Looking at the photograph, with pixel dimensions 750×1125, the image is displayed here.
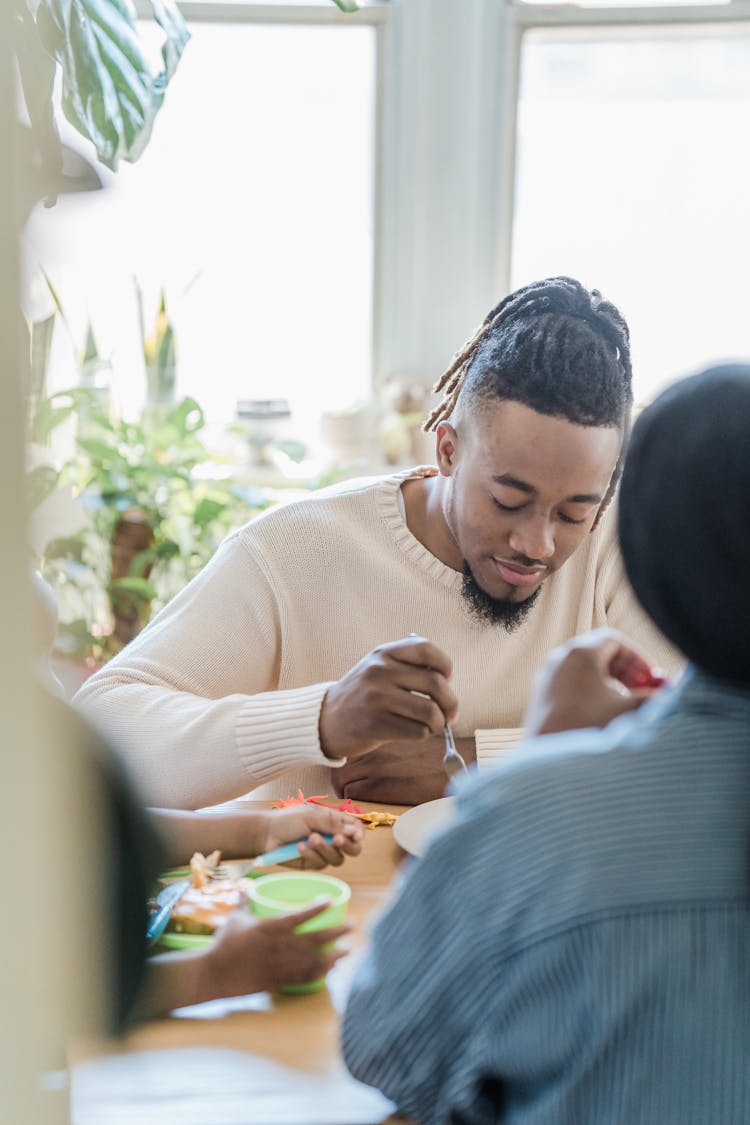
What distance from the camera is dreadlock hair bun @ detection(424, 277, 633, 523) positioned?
1.47 metres

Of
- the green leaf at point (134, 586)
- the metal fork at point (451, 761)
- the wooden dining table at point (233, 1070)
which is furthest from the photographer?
the green leaf at point (134, 586)

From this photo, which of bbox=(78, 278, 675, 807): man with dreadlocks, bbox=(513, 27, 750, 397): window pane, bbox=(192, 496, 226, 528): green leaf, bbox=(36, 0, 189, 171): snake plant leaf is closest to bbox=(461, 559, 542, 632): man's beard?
bbox=(78, 278, 675, 807): man with dreadlocks

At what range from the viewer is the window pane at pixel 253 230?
120 inches

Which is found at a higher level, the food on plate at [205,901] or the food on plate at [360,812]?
the food on plate at [205,901]

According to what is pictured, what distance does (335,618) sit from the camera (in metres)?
1.68

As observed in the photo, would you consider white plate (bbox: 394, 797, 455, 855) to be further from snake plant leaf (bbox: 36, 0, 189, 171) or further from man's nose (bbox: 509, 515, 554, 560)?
snake plant leaf (bbox: 36, 0, 189, 171)

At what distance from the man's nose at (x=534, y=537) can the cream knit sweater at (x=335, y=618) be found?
0.62ft

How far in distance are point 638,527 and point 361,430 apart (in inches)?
100

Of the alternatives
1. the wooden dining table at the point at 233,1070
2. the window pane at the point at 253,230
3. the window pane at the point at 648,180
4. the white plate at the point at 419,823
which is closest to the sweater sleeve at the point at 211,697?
the white plate at the point at 419,823

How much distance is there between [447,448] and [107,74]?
0.65 m

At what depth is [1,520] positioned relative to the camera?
26 cm

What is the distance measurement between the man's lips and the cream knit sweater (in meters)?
0.11

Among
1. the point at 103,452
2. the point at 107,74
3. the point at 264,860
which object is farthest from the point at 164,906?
the point at 103,452

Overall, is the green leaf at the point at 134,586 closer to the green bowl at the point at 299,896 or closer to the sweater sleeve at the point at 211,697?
the sweater sleeve at the point at 211,697
